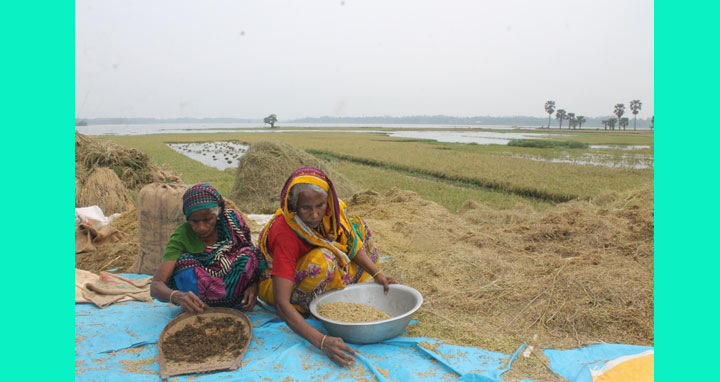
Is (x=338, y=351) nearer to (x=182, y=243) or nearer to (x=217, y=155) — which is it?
(x=182, y=243)

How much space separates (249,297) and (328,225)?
1.97 ft

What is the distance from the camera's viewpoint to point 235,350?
82.1 inches

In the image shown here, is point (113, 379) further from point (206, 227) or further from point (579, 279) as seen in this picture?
point (579, 279)

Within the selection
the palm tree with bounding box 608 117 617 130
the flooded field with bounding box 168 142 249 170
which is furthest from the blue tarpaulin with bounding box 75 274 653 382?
the palm tree with bounding box 608 117 617 130

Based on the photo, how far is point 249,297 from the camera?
2531 millimetres

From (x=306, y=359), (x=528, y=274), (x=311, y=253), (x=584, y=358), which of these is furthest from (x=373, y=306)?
(x=528, y=274)

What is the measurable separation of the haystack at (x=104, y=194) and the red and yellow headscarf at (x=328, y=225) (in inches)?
175

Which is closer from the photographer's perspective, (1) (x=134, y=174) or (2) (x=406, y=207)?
(2) (x=406, y=207)

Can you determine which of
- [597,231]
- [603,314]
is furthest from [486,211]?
[603,314]

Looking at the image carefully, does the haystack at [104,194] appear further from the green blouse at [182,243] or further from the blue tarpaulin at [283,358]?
the green blouse at [182,243]

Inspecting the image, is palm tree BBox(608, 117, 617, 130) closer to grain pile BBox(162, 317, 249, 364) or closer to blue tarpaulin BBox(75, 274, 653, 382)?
blue tarpaulin BBox(75, 274, 653, 382)

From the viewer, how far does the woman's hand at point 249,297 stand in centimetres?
252

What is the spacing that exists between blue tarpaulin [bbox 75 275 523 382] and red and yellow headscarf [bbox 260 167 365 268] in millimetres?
432

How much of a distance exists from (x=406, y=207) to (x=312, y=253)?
3444mm
